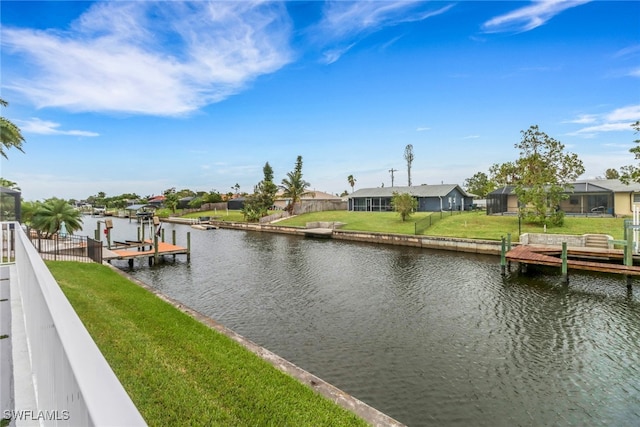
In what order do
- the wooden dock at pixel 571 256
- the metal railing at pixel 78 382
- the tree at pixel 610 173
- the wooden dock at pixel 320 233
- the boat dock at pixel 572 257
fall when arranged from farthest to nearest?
the tree at pixel 610 173 < the wooden dock at pixel 320 233 < the wooden dock at pixel 571 256 < the boat dock at pixel 572 257 < the metal railing at pixel 78 382

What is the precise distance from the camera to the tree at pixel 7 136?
591 inches

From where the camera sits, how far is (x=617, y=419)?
676cm

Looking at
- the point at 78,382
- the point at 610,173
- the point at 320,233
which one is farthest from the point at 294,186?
the point at 610,173

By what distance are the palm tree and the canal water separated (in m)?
6.02

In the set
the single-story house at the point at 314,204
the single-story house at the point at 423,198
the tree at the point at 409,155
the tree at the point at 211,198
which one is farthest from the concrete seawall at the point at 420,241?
the tree at the point at 409,155

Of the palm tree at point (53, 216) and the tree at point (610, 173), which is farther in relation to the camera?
the tree at point (610, 173)

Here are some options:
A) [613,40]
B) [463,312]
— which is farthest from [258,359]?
[613,40]

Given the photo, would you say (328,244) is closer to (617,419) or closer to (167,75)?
(167,75)

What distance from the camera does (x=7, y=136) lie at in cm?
1534

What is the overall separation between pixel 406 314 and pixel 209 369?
8386 millimetres

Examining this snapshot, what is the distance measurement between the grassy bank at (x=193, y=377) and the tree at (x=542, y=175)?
102 ft

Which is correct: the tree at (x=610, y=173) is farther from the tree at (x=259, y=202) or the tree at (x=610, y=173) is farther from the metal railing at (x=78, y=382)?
the metal railing at (x=78, y=382)

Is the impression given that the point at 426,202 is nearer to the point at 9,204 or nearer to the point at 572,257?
the point at 572,257

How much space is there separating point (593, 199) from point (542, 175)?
8.63 meters
